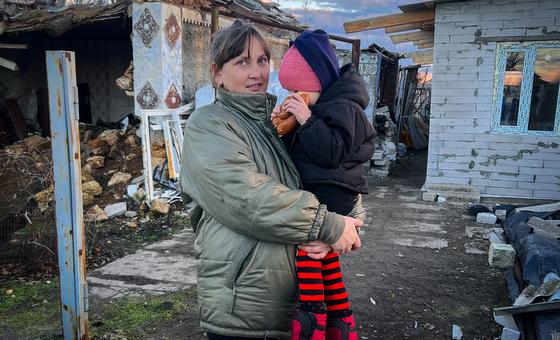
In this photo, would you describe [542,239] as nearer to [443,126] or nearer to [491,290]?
[491,290]

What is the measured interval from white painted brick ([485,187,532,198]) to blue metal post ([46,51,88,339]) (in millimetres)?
7078

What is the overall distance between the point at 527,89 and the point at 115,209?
23.0ft

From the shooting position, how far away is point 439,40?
7.92 meters

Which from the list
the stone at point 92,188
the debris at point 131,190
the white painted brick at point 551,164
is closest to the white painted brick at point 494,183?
the white painted brick at point 551,164

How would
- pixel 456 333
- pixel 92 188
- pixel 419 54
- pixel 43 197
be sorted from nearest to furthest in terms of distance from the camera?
pixel 456 333
pixel 43 197
pixel 92 188
pixel 419 54

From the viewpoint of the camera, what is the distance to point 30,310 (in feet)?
12.1

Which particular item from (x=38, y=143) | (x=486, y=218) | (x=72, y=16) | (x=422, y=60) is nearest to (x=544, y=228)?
(x=486, y=218)

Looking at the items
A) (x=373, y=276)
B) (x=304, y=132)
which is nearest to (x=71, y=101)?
(x=304, y=132)

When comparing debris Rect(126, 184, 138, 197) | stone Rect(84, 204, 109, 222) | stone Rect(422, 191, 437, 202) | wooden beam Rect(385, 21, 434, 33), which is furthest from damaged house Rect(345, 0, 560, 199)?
stone Rect(84, 204, 109, 222)

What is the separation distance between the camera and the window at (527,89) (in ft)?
24.5

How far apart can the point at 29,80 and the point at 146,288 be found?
9889mm

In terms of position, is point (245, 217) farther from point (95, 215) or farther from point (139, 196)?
point (139, 196)

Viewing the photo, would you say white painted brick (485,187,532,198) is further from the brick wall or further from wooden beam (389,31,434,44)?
wooden beam (389,31,434,44)

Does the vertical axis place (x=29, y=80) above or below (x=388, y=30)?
below
